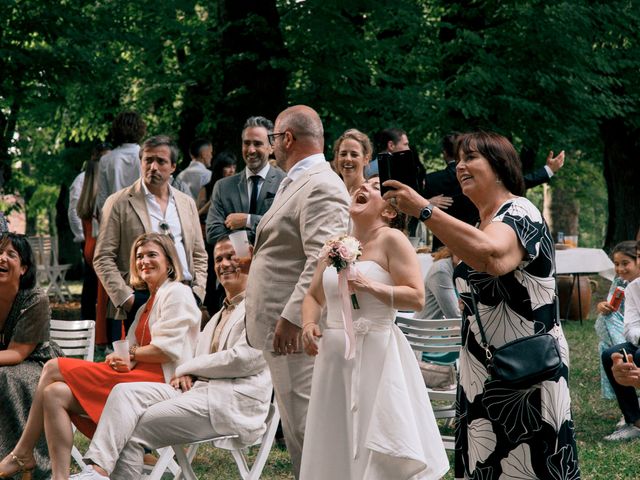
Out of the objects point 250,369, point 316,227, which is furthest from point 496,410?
point 250,369

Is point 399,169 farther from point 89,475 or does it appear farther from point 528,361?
point 89,475

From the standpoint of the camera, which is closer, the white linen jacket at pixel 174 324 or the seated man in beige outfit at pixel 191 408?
the seated man in beige outfit at pixel 191 408

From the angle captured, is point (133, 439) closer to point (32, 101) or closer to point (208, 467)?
point (208, 467)

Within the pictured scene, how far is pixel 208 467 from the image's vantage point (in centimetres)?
699

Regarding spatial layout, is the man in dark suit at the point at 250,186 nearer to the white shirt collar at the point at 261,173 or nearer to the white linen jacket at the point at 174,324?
the white shirt collar at the point at 261,173

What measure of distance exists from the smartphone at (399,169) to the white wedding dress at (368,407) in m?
1.12

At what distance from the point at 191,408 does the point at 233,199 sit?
104 inches

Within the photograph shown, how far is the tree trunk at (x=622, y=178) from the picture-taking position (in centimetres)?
2344

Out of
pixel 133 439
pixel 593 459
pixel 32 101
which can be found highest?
pixel 32 101

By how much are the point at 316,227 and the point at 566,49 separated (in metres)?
11.5

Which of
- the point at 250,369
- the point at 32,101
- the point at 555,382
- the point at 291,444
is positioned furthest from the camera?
the point at 32,101

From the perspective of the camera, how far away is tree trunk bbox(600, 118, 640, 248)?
23.4 meters

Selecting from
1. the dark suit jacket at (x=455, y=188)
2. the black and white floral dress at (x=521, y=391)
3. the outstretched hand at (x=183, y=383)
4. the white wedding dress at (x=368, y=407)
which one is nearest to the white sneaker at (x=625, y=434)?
the dark suit jacket at (x=455, y=188)

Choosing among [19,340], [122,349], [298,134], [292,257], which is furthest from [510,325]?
[19,340]
